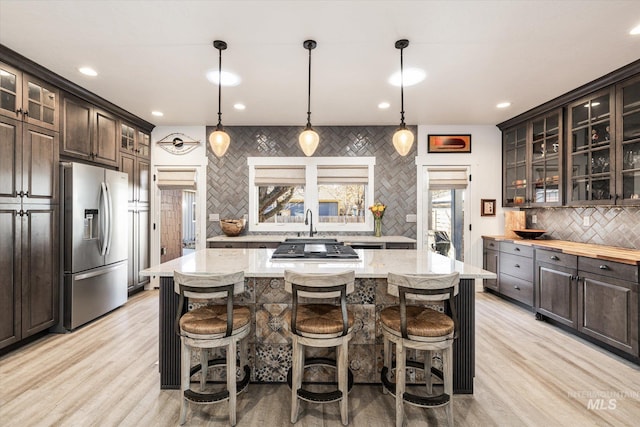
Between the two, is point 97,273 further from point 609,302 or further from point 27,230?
point 609,302

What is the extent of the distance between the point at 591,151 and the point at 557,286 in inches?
60.9

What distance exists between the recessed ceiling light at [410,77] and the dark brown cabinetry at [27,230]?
360cm

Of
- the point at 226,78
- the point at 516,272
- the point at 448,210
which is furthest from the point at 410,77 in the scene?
the point at 448,210

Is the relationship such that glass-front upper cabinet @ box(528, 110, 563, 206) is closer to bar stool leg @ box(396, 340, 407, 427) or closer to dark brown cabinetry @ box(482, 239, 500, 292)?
dark brown cabinetry @ box(482, 239, 500, 292)

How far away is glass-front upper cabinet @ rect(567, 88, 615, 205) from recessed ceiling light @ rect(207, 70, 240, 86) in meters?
3.87

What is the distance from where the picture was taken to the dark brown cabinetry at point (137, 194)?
455cm

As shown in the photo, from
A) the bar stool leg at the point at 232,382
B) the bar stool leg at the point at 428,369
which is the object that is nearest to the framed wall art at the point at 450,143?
the bar stool leg at the point at 428,369

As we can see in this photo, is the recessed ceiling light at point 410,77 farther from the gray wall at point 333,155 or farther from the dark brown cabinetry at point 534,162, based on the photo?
the dark brown cabinetry at point 534,162

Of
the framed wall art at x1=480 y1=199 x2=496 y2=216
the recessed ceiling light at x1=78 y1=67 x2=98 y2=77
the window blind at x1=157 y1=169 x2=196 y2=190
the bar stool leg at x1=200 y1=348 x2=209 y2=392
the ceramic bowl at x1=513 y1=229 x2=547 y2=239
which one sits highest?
the recessed ceiling light at x1=78 y1=67 x2=98 y2=77

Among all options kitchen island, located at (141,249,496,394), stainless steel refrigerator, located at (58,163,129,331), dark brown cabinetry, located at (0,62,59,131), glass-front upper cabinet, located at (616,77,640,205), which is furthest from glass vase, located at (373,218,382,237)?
dark brown cabinetry, located at (0,62,59,131)

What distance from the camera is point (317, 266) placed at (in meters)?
2.24

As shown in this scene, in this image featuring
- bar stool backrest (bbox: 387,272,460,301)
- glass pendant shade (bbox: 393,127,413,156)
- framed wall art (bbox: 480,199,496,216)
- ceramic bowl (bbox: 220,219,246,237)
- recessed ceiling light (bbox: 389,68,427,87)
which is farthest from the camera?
framed wall art (bbox: 480,199,496,216)

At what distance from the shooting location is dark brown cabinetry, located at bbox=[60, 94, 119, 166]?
344cm

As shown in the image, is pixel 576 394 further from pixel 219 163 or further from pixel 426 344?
pixel 219 163
